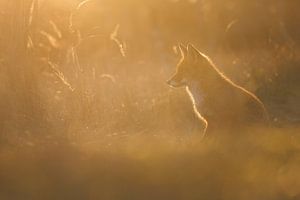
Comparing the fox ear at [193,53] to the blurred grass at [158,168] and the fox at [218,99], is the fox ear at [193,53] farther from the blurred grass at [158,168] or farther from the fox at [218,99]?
the blurred grass at [158,168]

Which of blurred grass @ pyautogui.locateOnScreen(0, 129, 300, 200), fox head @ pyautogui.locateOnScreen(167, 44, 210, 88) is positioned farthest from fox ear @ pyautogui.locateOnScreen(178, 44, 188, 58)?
blurred grass @ pyautogui.locateOnScreen(0, 129, 300, 200)

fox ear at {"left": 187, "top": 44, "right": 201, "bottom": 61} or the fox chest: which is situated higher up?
fox ear at {"left": 187, "top": 44, "right": 201, "bottom": 61}

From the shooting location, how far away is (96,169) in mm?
1302

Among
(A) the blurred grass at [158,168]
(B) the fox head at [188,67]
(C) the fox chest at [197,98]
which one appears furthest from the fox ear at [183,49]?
(A) the blurred grass at [158,168]

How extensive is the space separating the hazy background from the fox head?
2cm

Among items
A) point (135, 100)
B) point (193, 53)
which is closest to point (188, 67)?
point (193, 53)

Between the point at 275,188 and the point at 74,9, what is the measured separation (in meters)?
0.81

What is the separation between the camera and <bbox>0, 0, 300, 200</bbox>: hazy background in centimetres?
126

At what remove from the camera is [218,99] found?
1285 millimetres

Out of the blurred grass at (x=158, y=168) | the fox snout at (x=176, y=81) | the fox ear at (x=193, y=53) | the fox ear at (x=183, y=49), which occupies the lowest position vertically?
the blurred grass at (x=158, y=168)

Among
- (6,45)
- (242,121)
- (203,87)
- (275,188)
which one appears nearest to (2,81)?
(6,45)

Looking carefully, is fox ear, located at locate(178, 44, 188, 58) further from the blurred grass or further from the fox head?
the blurred grass

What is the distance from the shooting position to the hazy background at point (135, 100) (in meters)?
1.26

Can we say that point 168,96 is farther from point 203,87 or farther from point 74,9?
point 74,9
